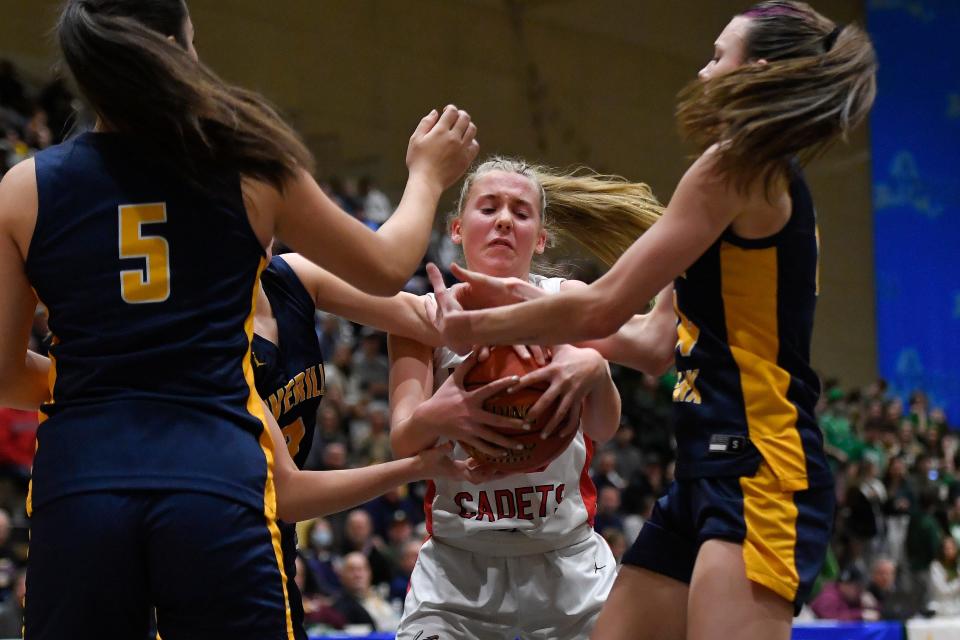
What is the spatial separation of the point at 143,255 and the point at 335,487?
0.86 metres

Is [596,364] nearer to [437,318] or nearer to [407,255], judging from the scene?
[437,318]

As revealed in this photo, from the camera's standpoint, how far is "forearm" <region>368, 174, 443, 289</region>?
95.8 inches

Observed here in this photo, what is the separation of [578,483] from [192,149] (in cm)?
182

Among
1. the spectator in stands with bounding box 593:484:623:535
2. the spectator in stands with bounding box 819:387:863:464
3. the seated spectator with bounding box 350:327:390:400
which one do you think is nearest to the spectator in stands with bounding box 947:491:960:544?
the spectator in stands with bounding box 819:387:863:464

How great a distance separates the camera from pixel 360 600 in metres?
8.39

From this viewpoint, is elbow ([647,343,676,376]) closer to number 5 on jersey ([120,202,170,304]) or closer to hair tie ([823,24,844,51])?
hair tie ([823,24,844,51])

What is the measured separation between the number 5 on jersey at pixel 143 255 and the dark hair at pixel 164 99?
105 millimetres

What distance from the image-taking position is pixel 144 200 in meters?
2.19

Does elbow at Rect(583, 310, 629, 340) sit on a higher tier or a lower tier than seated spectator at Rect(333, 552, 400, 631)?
higher

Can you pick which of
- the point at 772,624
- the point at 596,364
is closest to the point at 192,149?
the point at 596,364

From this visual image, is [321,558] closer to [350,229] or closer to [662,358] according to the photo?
[662,358]

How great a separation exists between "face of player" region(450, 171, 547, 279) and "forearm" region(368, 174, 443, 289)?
908mm

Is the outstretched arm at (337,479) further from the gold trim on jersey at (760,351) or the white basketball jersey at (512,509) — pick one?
the gold trim on jersey at (760,351)

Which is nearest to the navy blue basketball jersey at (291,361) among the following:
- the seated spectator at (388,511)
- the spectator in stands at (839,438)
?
the seated spectator at (388,511)
